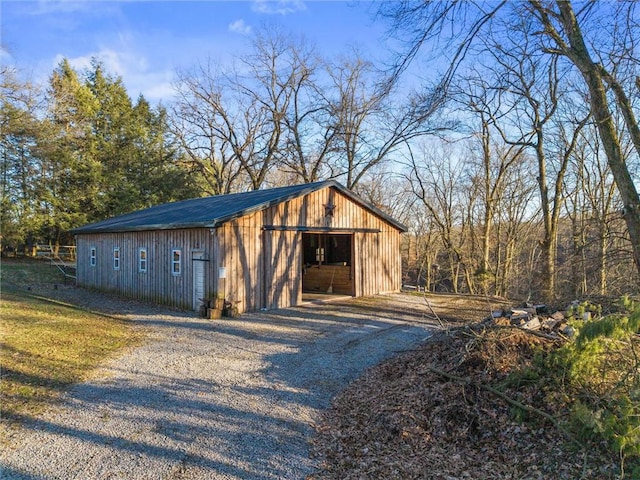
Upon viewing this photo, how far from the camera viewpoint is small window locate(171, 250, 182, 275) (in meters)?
13.4

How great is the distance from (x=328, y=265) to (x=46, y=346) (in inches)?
482

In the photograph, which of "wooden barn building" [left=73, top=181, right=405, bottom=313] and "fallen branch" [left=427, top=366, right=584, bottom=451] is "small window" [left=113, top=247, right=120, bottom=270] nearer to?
"wooden barn building" [left=73, top=181, right=405, bottom=313]

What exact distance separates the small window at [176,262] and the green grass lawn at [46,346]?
7.95ft

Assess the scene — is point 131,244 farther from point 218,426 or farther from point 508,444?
point 508,444

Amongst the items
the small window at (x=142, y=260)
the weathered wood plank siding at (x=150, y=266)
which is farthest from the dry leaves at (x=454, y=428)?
the small window at (x=142, y=260)

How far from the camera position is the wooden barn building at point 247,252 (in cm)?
1260

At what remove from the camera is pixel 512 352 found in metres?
5.80

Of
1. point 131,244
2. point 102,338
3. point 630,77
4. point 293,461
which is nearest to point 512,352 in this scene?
point 293,461

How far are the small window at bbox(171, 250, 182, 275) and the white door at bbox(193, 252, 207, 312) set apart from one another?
81 cm

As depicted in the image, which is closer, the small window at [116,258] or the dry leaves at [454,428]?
the dry leaves at [454,428]

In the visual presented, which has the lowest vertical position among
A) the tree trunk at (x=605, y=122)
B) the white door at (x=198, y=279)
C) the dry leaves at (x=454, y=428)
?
the dry leaves at (x=454, y=428)

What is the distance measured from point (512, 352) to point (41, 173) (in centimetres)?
3038

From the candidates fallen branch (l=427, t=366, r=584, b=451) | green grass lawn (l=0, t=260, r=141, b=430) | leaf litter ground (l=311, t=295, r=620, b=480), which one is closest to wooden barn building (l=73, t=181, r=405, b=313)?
green grass lawn (l=0, t=260, r=141, b=430)

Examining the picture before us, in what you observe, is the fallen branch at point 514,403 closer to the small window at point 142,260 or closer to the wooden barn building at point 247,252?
the wooden barn building at point 247,252
